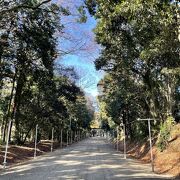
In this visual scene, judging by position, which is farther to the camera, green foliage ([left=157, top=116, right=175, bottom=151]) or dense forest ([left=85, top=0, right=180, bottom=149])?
green foliage ([left=157, top=116, right=175, bottom=151])

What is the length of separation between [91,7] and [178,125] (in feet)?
41.7

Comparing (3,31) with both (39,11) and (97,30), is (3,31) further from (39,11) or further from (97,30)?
(97,30)

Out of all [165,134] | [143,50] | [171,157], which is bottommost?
[171,157]

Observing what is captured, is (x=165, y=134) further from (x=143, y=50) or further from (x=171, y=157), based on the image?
(x=143, y=50)

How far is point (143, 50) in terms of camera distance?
58.7 ft

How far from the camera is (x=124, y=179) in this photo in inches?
509

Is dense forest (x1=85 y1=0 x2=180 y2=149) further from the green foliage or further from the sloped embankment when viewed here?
the sloped embankment

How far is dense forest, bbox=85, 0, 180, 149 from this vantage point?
39.4 feet

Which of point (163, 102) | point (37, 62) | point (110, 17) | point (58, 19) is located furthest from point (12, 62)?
point (163, 102)

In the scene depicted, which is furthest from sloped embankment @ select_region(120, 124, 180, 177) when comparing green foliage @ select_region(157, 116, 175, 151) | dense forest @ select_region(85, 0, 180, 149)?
dense forest @ select_region(85, 0, 180, 149)

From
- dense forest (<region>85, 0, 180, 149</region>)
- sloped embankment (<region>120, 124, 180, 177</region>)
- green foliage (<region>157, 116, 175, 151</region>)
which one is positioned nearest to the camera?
dense forest (<region>85, 0, 180, 149</region>)

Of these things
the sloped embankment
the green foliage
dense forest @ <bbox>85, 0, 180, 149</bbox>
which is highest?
dense forest @ <bbox>85, 0, 180, 149</bbox>

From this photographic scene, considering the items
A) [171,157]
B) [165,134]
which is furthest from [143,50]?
[165,134]

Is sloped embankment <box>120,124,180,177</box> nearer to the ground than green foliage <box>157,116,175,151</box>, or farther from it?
nearer to the ground
